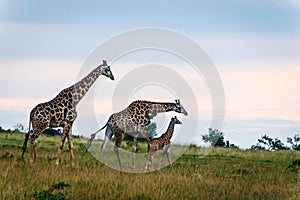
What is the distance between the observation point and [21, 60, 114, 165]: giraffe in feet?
56.7

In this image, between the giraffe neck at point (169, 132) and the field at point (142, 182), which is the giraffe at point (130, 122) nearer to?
the giraffe neck at point (169, 132)

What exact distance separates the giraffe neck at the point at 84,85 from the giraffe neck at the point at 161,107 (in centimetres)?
216

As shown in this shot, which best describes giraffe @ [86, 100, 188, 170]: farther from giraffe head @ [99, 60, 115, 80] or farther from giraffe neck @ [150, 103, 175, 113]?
giraffe head @ [99, 60, 115, 80]

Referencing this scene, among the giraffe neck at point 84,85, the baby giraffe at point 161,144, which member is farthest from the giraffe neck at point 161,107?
the giraffe neck at point 84,85

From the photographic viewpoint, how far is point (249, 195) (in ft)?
43.2

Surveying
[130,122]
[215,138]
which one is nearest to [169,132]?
[130,122]

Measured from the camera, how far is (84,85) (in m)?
18.7

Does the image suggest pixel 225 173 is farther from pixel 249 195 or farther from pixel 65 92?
pixel 65 92

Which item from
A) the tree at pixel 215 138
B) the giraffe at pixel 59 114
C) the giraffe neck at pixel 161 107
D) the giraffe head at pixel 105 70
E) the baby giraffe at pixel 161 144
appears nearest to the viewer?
the giraffe at pixel 59 114

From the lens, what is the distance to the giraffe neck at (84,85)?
18.4 meters

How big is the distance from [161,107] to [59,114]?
3.90m

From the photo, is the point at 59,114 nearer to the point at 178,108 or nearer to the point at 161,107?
the point at 161,107

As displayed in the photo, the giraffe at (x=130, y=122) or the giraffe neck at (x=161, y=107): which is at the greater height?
the giraffe neck at (x=161, y=107)

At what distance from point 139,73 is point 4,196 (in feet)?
28.4
